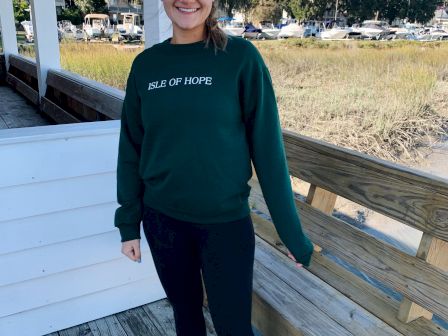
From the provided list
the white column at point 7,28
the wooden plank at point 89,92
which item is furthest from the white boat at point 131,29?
the wooden plank at point 89,92

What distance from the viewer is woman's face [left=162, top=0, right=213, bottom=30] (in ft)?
3.86

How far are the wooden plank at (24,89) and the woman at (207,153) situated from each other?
3.30 metres

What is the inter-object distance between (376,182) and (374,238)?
0.21 meters

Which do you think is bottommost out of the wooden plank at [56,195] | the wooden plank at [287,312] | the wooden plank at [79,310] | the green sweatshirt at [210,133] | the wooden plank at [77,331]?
the wooden plank at [77,331]

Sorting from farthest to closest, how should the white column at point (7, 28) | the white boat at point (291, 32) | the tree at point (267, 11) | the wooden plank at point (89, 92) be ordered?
the tree at point (267, 11) → the white boat at point (291, 32) → the white column at point (7, 28) → the wooden plank at point (89, 92)

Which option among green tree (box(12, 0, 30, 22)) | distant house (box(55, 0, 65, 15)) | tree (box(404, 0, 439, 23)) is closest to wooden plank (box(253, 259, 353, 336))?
distant house (box(55, 0, 65, 15))

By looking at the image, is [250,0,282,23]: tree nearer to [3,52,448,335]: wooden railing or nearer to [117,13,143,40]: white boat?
[117,13,143,40]: white boat

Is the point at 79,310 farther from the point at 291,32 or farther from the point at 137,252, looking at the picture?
the point at 291,32

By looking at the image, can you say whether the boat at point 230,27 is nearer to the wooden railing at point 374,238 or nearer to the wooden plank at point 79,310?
the wooden railing at point 374,238

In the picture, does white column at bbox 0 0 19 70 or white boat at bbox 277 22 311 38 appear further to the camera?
white boat at bbox 277 22 311 38

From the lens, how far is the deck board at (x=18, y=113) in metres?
3.70

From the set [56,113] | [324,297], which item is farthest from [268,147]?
[56,113]

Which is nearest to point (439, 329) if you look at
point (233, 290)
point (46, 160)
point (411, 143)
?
point (233, 290)

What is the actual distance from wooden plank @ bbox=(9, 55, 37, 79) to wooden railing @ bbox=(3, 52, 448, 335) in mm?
3336
